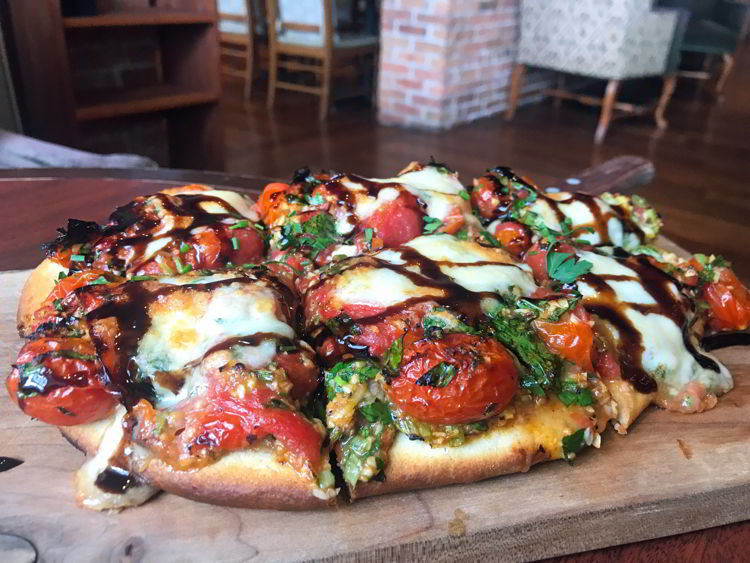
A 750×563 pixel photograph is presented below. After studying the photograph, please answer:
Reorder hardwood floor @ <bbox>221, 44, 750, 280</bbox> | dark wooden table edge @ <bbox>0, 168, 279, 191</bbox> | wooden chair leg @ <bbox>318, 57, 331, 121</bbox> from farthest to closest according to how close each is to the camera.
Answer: wooden chair leg @ <bbox>318, 57, 331, 121</bbox>
hardwood floor @ <bbox>221, 44, 750, 280</bbox>
dark wooden table edge @ <bbox>0, 168, 279, 191</bbox>

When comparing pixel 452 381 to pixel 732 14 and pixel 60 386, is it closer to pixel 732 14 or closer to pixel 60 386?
pixel 60 386

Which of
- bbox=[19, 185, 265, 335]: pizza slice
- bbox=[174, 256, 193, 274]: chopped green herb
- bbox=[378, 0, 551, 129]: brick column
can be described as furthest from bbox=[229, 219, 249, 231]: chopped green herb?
bbox=[378, 0, 551, 129]: brick column

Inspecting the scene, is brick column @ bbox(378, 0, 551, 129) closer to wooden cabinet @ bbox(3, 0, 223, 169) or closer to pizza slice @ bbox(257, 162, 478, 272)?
wooden cabinet @ bbox(3, 0, 223, 169)

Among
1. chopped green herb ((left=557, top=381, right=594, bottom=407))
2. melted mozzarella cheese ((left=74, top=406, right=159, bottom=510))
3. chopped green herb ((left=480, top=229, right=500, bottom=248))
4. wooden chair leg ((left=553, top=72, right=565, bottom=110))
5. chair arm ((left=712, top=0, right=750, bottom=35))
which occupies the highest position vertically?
chair arm ((left=712, top=0, right=750, bottom=35))

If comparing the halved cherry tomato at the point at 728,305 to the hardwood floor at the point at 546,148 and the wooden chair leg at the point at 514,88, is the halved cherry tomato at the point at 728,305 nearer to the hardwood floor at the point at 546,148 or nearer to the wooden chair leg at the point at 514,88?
the hardwood floor at the point at 546,148

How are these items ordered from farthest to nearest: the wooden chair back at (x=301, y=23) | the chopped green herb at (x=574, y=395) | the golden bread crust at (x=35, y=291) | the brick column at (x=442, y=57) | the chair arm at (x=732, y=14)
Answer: the chair arm at (x=732, y=14)
the wooden chair back at (x=301, y=23)
the brick column at (x=442, y=57)
the golden bread crust at (x=35, y=291)
the chopped green herb at (x=574, y=395)

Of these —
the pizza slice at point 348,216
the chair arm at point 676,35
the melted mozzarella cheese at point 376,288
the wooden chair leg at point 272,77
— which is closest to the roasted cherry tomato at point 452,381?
the melted mozzarella cheese at point 376,288

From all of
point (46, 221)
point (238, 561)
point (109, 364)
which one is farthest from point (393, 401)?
point (46, 221)
